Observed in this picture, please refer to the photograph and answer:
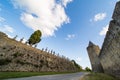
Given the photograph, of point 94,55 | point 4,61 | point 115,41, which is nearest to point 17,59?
point 4,61

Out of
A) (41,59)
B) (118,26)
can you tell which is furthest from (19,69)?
(118,26)

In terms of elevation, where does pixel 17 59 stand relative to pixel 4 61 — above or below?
above

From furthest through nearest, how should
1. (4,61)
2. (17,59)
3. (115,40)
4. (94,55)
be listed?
(94,55)
(17,59)
(4,61)
(115,40)

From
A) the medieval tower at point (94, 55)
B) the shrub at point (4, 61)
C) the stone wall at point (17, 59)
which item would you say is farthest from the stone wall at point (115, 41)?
the medieval tower at point (94, 55)

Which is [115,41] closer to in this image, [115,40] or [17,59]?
[115,40]

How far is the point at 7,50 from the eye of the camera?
27156 mm

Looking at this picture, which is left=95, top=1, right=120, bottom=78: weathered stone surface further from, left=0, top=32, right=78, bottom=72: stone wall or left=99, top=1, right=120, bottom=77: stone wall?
left=0, top=32, right=78, bottom=72: stone wall

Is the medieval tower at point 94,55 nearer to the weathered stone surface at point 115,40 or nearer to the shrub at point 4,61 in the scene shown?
the weathered stone surface at point 115,40

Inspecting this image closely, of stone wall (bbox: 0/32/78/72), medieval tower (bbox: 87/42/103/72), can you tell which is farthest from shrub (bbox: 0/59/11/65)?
medieval tower (bbox: 87/42/103/72)

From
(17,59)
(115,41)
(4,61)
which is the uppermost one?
(17,59)

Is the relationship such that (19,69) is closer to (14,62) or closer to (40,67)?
(14,62)

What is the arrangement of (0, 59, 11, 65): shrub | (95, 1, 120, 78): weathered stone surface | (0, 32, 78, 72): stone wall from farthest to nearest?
(0, 32, 78, 72): stone wall < (0, 59, 11, 65): shrub < (95, 1, 120, 78): weathered stone surface

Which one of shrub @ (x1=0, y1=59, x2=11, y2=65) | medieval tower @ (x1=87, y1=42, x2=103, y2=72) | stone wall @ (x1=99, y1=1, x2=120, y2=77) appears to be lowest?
stone wall @ (x1=99, y1=1, x2=120, y2=77)

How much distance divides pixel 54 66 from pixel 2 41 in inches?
726
